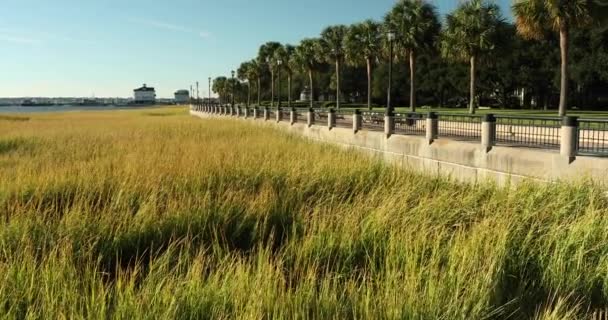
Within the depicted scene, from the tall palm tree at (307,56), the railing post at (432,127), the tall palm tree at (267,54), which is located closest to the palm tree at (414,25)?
the tall palm tree at (307,56)

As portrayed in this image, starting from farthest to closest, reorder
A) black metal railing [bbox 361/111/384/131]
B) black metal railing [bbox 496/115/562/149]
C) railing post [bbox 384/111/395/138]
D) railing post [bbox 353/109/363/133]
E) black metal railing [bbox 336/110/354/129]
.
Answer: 1. black metal railing [bbox 336/110/354/129]
2. black metal railing [bbox 361/111/384/131]
3. railing post [bbox 353/109/363/133]
4. railing post [bbox 384/111/395/138]
5. black metal railing [bbox 496/115/562/149]

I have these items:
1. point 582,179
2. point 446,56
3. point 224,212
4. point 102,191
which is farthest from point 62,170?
point 446,56

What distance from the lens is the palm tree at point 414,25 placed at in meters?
44.3

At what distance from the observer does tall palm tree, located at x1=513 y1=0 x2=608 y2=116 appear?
1024 inches

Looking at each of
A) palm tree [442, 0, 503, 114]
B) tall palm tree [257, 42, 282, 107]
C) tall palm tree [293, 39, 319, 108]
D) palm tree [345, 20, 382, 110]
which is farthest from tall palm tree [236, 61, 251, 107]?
palm tree [442, 0, 503, 114]

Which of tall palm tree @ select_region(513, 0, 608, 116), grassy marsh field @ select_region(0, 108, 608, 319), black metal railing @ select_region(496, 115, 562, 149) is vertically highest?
tall palm tree @ select_region(513, 0, 608, 116)

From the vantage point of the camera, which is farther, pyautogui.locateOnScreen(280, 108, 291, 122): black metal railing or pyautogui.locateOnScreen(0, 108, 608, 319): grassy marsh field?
pyautogui.locateOnScreen(280, 108, 291, 122): black metal railing

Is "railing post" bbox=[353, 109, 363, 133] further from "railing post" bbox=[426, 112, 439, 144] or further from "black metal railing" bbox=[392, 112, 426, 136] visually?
"railing post" bbox=[426, 112, 439, 144]

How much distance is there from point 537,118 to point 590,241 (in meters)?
7.54

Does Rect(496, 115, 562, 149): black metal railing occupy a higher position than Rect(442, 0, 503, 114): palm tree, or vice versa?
Rect(442, 0, 503, 114): palm tree

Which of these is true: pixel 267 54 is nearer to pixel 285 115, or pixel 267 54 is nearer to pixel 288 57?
pixel 288 57

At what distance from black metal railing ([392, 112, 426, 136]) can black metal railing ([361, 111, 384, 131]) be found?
265 centimetres

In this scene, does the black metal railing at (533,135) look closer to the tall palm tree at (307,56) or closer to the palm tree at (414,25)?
the palm tree at (414,25)

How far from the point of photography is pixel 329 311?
4371 millimetres
